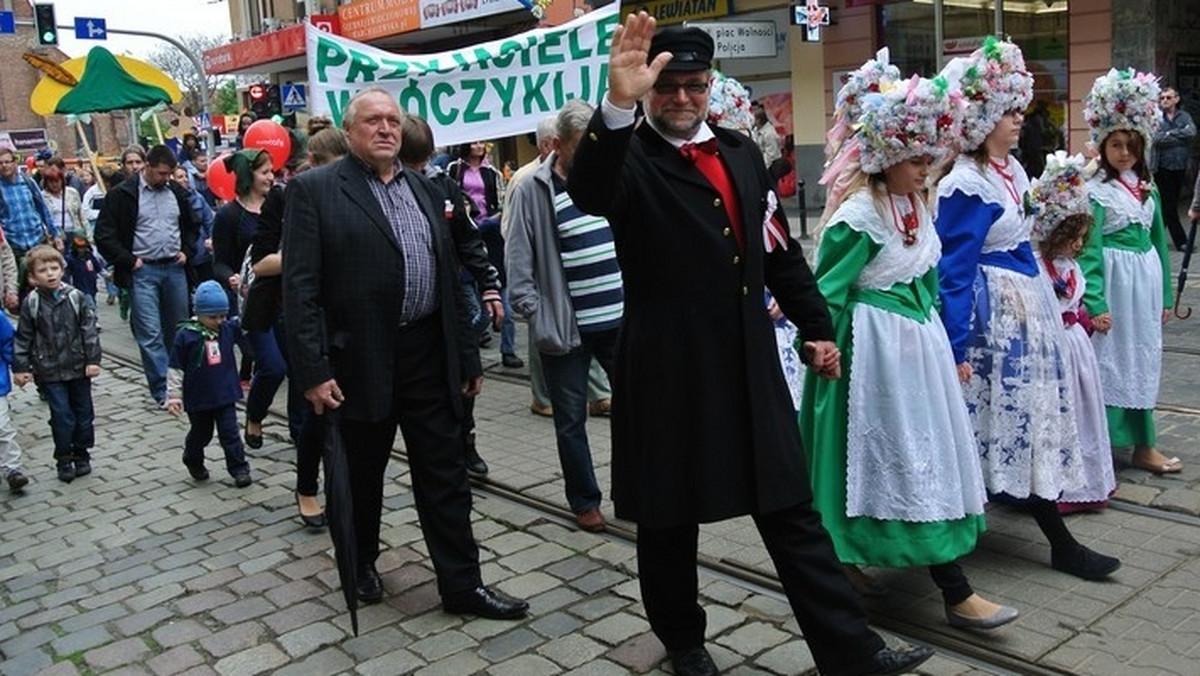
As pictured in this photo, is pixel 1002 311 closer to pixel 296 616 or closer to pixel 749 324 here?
pixel 749 324

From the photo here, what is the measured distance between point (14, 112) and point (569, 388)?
229 ft

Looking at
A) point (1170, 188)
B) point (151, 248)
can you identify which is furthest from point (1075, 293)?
point (1170, 188)

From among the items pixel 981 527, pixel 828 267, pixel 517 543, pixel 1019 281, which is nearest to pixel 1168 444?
pixel 1019 281

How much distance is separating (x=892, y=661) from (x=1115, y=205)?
3.14 m

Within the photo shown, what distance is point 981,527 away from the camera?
440 cm

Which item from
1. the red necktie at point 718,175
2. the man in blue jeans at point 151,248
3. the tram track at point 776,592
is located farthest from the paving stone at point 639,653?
the man in blue jeans at point 151,248

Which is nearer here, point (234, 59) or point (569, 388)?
point (569, 388)

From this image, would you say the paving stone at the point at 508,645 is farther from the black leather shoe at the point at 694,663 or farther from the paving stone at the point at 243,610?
the paving stone at the point at 243,610

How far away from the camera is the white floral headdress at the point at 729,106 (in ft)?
20.3

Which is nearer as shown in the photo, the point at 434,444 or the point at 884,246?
the point at 884,246

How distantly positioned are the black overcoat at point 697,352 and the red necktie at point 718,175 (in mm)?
24

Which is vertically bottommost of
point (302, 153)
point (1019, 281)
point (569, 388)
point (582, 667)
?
point (582, 667)

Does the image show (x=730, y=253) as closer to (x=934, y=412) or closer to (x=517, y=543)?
(x=934, y=412)

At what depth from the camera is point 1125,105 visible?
18.8ft
